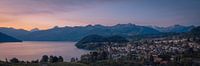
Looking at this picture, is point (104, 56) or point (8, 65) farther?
point (104, 56)

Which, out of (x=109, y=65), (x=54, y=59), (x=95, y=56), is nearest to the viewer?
(x=109, y=65)

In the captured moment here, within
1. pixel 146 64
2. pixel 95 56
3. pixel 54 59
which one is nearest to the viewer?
pixel 146 64

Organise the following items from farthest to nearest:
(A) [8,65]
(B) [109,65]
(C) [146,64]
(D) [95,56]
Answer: (D) [95,56]
(C) [146,64]
(B) [109,65]
(A) [8,65]

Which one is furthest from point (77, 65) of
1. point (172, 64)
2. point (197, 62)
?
point (197, 62)

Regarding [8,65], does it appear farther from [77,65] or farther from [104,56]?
[104,56]

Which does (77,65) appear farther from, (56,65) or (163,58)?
(163,58)

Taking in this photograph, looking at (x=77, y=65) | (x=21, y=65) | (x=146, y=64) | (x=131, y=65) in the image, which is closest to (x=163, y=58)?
(x=146, y=64)

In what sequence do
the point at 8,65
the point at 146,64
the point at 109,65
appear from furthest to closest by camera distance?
the point at 146,64, the point at 109,65, the point at 8,65

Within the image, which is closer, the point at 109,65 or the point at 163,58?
the point at 109,65
